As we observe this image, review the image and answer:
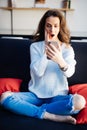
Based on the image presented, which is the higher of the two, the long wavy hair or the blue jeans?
the long wavy hair

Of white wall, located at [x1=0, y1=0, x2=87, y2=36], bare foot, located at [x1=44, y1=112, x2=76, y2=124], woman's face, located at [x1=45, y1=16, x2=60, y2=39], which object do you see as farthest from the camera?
white wall, located at [x1=0, y1=0, x2=87, y2=36]

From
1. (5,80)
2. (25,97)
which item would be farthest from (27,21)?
(25,97)

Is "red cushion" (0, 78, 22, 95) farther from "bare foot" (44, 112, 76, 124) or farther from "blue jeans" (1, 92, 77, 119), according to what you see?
"bare foot" (44, 112, 76, 124)

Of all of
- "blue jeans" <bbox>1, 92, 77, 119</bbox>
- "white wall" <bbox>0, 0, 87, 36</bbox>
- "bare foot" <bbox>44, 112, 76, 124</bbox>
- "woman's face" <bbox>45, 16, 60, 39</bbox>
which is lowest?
"bare foot" <bbox>44, 112, 76, 124</bbox>

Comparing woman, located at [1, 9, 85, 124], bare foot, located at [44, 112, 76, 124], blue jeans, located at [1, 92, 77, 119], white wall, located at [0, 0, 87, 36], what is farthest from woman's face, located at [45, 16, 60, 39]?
white wall, located at [0, 0, 87, 36]

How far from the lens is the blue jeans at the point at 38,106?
1511 mm

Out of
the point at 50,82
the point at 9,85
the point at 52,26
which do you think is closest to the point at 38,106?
the point at 50,82

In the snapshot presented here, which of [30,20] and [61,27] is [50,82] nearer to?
[61,27]

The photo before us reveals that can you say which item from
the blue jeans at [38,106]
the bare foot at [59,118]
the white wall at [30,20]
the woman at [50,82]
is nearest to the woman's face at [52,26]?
the woman at [50,82]

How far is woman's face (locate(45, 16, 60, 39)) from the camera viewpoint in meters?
1.75

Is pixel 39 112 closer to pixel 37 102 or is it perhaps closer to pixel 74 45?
pixel 37 102

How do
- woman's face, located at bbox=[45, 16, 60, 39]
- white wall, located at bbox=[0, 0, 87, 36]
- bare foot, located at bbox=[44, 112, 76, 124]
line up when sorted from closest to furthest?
bare foot, located at bbox=[44, 112, 76, 124], woman's face, located at bbox=[45, 16, 60, 39], white wall, located at bbox=[0, 0, 87, 36]

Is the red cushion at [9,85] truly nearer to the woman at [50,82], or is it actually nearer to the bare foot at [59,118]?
the woman at [50,82]

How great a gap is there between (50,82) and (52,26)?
38 centimetres
